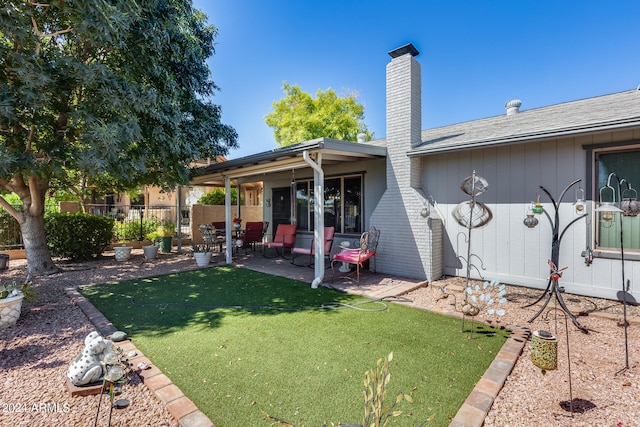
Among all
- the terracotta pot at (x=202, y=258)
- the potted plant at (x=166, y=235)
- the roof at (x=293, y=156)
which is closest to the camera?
the roof at (x=293, y=156)

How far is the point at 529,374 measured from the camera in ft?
8.65

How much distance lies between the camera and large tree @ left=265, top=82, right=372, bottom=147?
2208cm

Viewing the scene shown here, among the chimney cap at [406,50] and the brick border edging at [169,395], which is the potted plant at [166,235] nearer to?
the brick border edging at [169,395]

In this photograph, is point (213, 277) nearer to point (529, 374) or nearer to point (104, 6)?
point (104, 6)

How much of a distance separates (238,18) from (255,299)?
29.4ft

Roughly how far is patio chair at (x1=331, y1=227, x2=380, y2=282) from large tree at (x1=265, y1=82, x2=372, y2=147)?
16135mm

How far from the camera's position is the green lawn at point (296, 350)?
7.34ft

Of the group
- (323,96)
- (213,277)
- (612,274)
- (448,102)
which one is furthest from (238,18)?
(323,96)

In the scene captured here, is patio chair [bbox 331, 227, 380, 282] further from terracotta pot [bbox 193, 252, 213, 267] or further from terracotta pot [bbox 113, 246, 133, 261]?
terracotta pot [bbox 113, 246, 133, 261]

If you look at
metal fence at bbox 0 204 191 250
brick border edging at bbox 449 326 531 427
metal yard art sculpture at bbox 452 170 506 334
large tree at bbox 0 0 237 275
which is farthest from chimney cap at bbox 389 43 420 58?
metal fence at bbox 0 204 191 250

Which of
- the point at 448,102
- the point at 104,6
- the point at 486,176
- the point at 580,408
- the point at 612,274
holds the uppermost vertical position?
the point at 448,102

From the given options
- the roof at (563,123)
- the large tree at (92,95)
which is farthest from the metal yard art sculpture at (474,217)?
the large tree at (92,95)

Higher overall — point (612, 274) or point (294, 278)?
point (612, 274)

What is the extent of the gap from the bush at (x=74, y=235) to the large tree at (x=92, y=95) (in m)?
1.39
